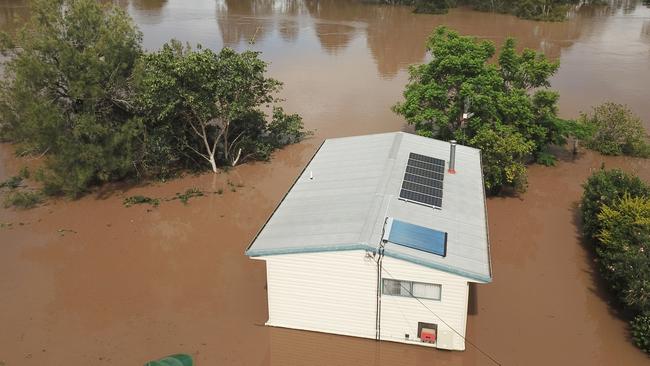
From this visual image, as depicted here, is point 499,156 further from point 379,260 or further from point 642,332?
point 379,260

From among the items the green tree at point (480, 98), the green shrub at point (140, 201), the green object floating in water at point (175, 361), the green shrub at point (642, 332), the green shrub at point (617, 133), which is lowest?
the green object floating in water at point (175, 361)

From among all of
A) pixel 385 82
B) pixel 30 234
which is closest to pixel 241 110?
pixel 30 234

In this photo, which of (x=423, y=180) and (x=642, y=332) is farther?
(x=423, y=180)

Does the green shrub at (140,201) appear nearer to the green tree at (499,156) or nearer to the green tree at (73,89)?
the green tree at (73,89)

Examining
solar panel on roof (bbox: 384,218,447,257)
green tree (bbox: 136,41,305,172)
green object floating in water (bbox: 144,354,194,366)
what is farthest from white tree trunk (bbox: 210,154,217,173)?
solar panel on roof (bbox: 384,218,447,257)

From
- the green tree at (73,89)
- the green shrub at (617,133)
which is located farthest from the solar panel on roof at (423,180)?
the green shrub at (617,133)

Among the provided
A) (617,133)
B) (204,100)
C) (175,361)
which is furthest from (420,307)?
(617,133)
